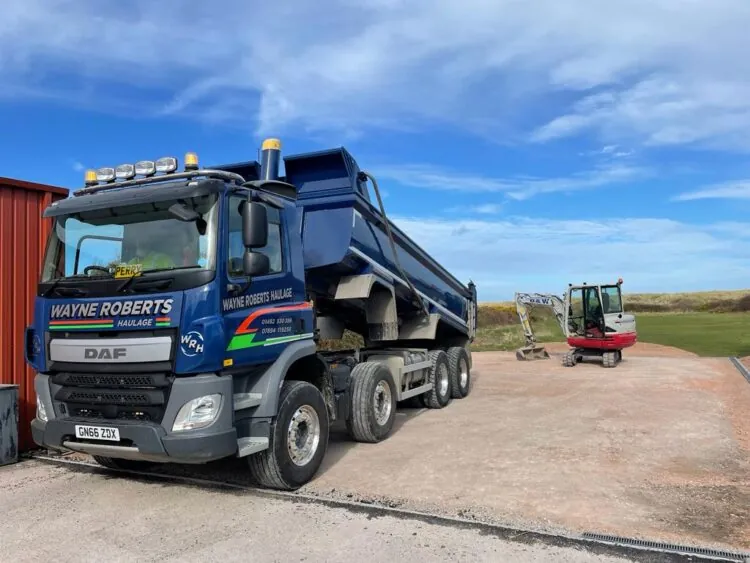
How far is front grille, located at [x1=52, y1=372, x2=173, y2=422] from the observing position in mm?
4816

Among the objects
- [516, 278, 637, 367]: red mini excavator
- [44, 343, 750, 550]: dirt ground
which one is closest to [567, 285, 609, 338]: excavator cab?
[516, 278, 637, 367]: red mini excavator

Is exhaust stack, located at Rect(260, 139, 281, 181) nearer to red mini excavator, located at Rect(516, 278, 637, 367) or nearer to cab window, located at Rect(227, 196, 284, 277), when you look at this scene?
cab window, located at Rect(227, 196, 284, 277)

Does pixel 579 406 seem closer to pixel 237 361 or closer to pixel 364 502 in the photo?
pixel 364 502

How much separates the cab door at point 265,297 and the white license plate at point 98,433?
1.08 m

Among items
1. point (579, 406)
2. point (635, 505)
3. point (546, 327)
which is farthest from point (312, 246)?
point (546, 327)

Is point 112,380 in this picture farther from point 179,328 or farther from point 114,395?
point 179,328

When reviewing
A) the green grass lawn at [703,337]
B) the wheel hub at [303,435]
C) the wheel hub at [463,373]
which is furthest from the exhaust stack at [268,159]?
the green grass lawn at [703,337]

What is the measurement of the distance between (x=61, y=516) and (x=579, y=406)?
840cm

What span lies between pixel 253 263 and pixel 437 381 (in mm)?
5968

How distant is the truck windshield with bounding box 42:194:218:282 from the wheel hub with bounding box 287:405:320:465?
1.83 m

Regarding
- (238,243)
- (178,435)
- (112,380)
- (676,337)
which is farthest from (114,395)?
(676,337)

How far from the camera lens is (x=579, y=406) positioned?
10.5 metres

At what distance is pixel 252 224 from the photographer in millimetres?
5055

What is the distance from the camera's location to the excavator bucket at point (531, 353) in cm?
2050
